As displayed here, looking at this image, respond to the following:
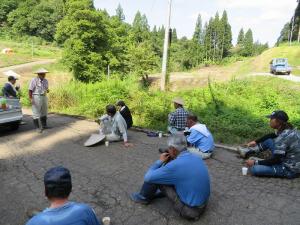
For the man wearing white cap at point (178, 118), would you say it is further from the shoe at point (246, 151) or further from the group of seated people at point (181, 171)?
the shoe at point (246, 151)

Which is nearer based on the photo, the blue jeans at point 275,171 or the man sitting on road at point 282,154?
the man sitting on road at point 282,154

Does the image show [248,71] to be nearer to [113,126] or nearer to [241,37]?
[113,126]

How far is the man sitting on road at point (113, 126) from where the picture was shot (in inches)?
335

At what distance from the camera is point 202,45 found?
7750cm

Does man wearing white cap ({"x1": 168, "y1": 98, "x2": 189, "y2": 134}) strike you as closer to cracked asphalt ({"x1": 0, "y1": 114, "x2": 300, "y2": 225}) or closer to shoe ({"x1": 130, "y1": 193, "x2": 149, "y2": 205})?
cracked asphalt ({"x1": 0, "y1": 114, "x2": 300, "y2": 225})

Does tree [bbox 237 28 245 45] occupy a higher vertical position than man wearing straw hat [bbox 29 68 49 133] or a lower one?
higher

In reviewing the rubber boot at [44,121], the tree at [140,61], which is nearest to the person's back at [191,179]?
the rubber boot at [44,121]

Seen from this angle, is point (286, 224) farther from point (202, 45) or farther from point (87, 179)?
point (202, 45)

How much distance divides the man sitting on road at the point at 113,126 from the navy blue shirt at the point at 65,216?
5.60 metres

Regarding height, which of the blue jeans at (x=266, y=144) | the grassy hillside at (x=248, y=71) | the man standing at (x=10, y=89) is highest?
the grassy hillside at (x=248, y=71)

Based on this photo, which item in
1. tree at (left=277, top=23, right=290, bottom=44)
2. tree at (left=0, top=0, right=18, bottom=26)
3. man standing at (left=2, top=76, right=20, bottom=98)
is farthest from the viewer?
tree at (left=0, top=0, right=18, bottom=26)

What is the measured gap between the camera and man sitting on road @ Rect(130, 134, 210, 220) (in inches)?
174

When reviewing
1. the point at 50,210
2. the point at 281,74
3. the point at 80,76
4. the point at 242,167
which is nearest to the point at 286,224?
the point at 242,167

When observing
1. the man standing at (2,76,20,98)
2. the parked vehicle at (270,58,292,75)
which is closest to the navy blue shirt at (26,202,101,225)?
the man standing at (2,76,20,98)
